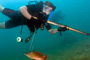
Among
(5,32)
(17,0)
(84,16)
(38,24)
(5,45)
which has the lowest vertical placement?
(38,24)

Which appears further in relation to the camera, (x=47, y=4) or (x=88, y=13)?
(x=88, y=13)

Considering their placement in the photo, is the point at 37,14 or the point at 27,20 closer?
the point at 37,14

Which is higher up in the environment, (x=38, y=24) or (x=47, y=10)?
(x=47, y=10)

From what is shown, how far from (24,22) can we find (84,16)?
165ft

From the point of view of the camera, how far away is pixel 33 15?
4449 millimetres

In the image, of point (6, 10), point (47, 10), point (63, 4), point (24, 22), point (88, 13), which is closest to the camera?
point (47, 10)

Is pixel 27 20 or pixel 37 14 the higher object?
pixel 37 14

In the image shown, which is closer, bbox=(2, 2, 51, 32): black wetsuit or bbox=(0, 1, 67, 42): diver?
bbox=(0, 1, 67, 42): diver

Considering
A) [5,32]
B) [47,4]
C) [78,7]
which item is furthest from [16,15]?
[78,7]

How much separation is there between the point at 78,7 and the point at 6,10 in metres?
50.9

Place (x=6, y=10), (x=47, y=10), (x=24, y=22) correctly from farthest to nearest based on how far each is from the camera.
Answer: (x=6, y=10), (x=24, y=22), (x=47, y=10)

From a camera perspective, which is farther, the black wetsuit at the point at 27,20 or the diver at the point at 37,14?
the black wetsuit at the point at 27,20

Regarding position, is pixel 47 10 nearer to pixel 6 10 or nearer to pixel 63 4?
pixel 6 10

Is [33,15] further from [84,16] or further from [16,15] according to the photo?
[84,16]
